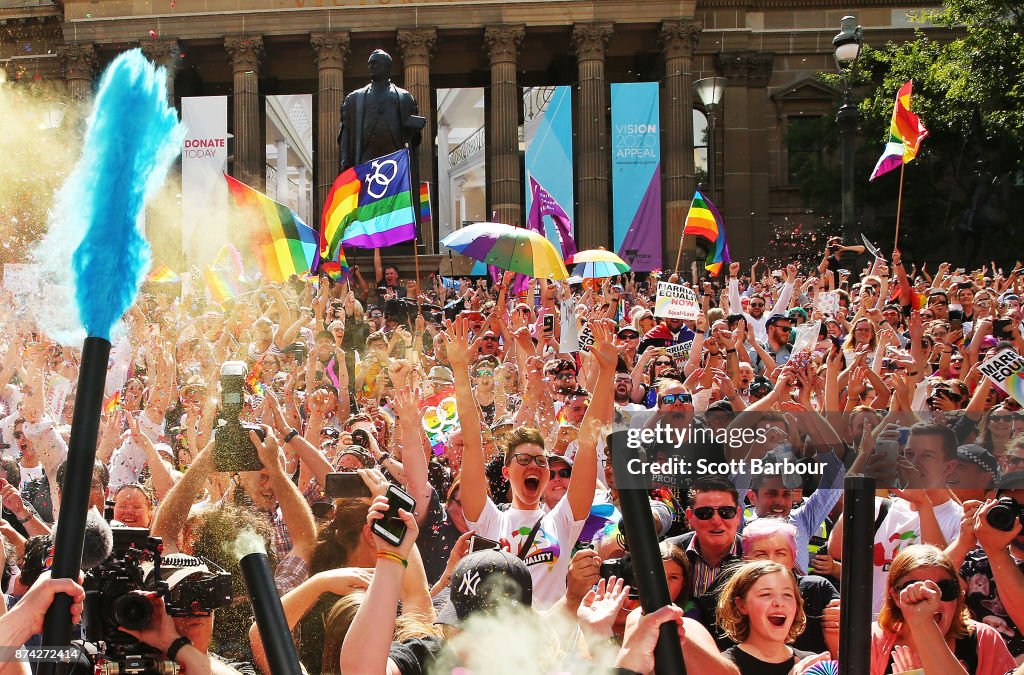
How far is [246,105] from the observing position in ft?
140

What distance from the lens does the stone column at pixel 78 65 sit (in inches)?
1654

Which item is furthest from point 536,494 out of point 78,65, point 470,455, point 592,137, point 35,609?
point 78,65

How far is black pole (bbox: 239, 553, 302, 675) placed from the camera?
2.45 meters

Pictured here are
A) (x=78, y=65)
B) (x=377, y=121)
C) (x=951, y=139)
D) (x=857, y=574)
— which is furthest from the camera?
(x=78, y=65)

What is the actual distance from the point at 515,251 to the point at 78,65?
34322mm

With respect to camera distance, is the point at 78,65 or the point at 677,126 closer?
the point at 677,126

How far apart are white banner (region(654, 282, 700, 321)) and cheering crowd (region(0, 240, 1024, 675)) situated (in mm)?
1539

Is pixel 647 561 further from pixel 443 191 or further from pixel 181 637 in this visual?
pixel 443 191

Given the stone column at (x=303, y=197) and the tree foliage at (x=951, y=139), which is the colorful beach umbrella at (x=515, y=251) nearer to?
the tree foliage at (x=951, y=139)

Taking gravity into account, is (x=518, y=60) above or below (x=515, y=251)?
above

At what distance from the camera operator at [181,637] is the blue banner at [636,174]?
120ft

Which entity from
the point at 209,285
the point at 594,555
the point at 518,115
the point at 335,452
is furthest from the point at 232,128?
the point at 594,555

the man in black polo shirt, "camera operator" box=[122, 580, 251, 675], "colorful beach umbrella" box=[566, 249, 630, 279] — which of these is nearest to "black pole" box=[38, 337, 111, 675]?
"camera operator" box=[122, 580, 251, 675]

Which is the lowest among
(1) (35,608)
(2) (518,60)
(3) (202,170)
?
(1) (35,608)
